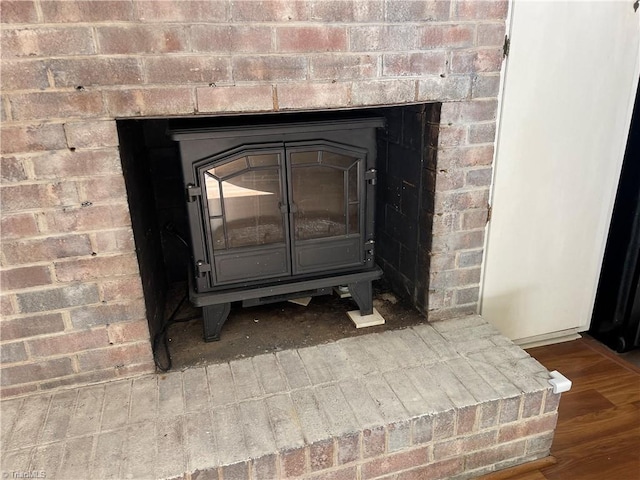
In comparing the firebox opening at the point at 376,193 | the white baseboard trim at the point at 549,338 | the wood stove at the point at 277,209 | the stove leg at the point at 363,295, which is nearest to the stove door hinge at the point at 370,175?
the wood stove at the point at 277,209

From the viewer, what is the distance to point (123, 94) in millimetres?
1292

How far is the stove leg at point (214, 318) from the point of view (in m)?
1.68

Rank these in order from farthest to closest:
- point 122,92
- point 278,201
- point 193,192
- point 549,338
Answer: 1. point 549,338
2. point 278,201
3. point 193,192
4. point 122,92

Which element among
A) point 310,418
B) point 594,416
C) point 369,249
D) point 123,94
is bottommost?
point 594,416

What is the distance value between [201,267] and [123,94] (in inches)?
23.1

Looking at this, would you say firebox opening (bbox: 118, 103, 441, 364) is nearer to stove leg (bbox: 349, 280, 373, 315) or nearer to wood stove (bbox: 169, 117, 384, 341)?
wood stove (bbox: 169, 117, 384, 341)

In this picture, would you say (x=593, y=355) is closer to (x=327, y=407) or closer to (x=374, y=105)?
(x=327, y=407)

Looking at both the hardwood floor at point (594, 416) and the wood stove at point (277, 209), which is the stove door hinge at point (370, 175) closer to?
the wood stove at point (277, 209)

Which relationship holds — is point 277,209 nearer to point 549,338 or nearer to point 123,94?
point 123,94

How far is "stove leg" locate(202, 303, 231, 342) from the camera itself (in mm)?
1685

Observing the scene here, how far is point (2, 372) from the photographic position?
1.44m

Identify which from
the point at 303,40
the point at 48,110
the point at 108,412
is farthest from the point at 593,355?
the point at 48,110

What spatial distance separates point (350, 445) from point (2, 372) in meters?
1.03

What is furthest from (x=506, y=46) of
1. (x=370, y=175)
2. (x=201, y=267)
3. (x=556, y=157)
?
(x=201, y=267)
